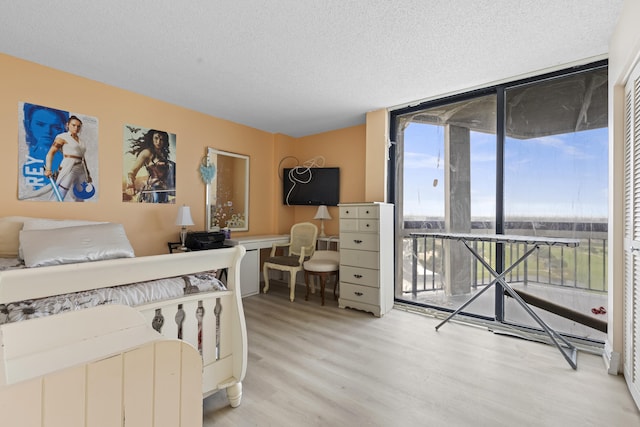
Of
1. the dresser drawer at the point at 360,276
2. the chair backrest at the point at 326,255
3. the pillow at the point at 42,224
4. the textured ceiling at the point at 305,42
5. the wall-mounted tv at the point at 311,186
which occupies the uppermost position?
the textured ceiling at the point at 305,42

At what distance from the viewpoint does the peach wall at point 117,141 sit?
2.42 m

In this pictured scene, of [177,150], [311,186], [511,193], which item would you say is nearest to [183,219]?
[177,150]

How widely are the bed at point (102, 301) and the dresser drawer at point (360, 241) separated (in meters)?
1.77

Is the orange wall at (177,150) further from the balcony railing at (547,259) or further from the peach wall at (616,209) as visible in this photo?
the peach wall at (616,209)

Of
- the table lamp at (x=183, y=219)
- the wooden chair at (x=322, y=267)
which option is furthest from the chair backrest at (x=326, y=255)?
the table lamp at (x=183, y=219)

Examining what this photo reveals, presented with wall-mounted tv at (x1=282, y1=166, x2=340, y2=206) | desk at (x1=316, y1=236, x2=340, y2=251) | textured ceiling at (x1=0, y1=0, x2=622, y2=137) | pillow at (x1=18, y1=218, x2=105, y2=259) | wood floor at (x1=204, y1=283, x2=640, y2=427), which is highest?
textured ceiling at (x1=0, y1=0, x2=622, y2=137)

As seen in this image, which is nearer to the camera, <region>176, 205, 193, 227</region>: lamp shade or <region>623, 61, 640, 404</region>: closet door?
<region>623, 61, 640, 404</region>: closet door

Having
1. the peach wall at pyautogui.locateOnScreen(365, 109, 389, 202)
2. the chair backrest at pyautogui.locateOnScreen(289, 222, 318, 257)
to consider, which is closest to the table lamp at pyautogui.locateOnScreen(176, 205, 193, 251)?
the chair backrest at pyautogui.locateOnScreen(289, 222, 318, 257)

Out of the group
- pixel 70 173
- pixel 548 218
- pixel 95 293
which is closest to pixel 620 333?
pixel 548 218

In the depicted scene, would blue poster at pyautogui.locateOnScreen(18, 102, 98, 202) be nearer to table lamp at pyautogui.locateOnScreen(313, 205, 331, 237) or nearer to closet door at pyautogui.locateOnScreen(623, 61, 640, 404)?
table lamp at pyautogui.locateOnScreen(313, 205, 331, 237)

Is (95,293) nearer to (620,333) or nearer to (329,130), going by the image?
(620,333)

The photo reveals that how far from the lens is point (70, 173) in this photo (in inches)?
106

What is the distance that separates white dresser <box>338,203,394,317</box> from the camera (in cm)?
312

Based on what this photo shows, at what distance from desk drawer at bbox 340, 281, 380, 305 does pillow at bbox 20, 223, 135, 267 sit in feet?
7.03
